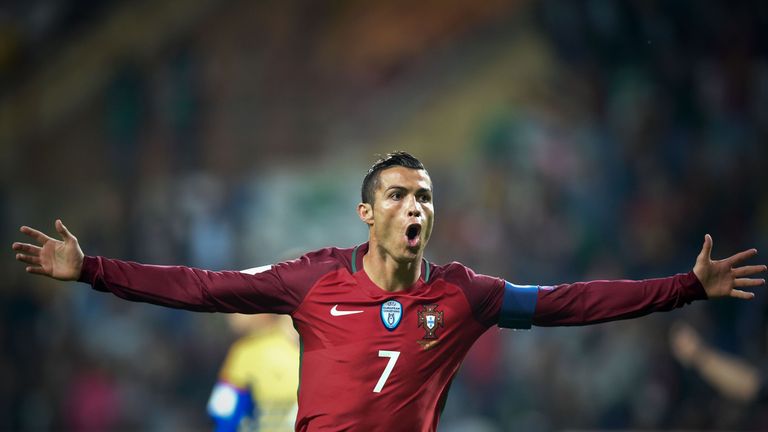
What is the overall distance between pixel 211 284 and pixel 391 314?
0.72 m

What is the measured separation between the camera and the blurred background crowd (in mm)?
11781

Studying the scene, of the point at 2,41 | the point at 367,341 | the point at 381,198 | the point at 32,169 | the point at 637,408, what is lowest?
the point at 637,408

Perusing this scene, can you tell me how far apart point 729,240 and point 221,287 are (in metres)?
9.08

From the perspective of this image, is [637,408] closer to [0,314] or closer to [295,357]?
[295,357]

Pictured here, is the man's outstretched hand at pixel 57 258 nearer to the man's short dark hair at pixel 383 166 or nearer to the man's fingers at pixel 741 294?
the man's short dark hair at pixel 383 166

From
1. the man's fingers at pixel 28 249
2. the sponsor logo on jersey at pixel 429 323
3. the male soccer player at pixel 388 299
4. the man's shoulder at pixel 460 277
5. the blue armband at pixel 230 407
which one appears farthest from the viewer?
the blue armband at pixel 230 407

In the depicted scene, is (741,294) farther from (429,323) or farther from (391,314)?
(391,314)

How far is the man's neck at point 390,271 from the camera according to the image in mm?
4043

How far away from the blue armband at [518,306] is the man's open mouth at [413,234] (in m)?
0.43

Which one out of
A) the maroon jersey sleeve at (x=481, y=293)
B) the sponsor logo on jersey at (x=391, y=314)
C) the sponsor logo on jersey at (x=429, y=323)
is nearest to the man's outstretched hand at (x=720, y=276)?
the maroon jersey sleeve at (x=481, y=293)

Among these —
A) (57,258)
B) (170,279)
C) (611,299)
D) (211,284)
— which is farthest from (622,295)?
(57,258)

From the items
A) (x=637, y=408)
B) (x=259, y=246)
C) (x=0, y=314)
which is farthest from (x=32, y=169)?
(x=637, y=408)

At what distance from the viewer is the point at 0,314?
12.4 metres

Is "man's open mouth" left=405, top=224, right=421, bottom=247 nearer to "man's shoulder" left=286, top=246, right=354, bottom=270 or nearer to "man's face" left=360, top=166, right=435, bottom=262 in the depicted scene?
"man's face" left=360, top=166, right=435, bottom=262
